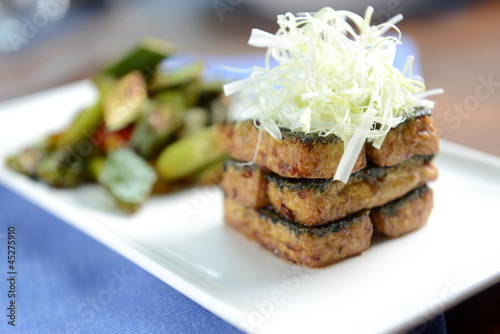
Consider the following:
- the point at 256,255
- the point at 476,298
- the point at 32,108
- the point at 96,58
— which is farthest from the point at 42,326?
the point at 96,58

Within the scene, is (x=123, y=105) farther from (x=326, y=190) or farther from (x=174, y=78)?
(x=326, y=190)

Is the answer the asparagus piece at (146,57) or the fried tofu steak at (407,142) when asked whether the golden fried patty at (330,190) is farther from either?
the asparagus piece at (146,57)

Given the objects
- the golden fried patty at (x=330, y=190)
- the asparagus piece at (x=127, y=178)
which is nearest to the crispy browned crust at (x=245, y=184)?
the golden fried patty at (x=330, y=190)

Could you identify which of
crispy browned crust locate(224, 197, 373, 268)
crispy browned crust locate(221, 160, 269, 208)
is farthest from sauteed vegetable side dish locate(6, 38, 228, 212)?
crispy browned crust locate(224, 197, 373, 268)

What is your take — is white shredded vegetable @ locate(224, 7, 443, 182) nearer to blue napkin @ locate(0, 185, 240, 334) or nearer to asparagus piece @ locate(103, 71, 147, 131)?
blue napkin @ locate(0, 185, 240, 334)

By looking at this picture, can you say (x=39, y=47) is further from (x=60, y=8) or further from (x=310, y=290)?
(x=310, y=290)

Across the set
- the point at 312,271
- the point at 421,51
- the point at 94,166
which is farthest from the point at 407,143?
the point at 421,51
